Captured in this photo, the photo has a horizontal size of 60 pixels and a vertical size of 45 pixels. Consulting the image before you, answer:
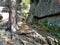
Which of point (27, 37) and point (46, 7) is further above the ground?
point (46, 7)

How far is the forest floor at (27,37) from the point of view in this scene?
760 centimetres

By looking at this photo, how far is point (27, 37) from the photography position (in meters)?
8.12

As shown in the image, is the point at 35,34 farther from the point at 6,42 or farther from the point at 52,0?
the point at 52,0

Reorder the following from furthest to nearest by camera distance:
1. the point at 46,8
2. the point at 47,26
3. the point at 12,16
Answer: the point at 46,8 < the point at 47,26 < the point at 12,16

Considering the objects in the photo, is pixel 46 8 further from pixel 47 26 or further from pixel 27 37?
pixel 27 37

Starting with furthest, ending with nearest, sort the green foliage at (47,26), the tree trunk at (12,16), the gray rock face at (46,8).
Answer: the gray rock face at (46,8) < the green foliage at (47,26) < the tree trunk at (12,16)

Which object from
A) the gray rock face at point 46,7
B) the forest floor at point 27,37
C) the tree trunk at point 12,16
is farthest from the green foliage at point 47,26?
the tree trunk at point 12,16

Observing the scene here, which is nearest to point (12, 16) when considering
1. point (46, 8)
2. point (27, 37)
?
point (27, 37)

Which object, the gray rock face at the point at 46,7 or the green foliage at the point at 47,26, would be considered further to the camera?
the gray rock face at the point at 46,7

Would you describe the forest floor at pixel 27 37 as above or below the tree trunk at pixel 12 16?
below

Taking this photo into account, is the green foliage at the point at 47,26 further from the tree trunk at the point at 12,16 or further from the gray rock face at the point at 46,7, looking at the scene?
the tree trunk at the point at 12,16

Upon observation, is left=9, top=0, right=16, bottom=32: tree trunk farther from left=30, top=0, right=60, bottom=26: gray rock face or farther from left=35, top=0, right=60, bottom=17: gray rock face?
left=35, top=0, right=60, bottom=17: gray rock face

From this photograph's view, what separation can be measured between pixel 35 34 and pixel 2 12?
2.05 m

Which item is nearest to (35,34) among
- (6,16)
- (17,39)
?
(17,39)
